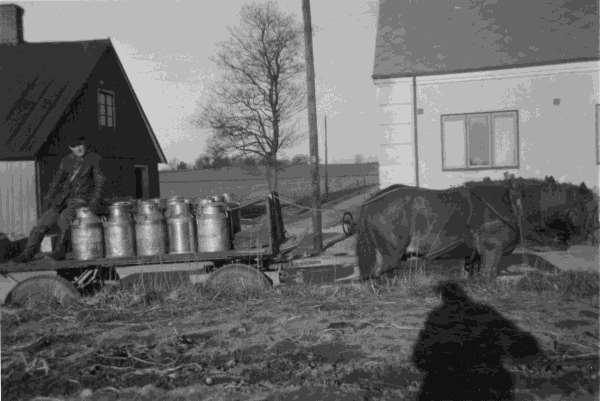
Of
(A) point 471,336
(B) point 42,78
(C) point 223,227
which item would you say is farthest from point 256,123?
(A) point 471,336

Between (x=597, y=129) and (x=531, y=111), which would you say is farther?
(x=531, y=111)

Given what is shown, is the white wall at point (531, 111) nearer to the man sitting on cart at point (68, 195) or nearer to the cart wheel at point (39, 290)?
the man sitting on cart at point (68, 195)

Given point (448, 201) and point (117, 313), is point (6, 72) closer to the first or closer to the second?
point (117, 313)

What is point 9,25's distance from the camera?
20.5 metres

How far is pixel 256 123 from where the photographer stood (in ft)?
97.0

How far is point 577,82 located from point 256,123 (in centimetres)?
1914

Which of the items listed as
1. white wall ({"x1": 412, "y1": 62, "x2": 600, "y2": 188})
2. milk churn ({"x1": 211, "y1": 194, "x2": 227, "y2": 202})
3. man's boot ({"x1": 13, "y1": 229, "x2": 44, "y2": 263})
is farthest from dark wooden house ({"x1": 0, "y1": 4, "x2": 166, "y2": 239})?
white wall ({"x1": 412, "y1": 62, "x2": 600, "y2": 188})

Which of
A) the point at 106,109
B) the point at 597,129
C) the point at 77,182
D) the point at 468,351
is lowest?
the point at 468,351

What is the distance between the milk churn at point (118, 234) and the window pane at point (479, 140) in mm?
8558

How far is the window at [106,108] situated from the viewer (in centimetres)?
1991

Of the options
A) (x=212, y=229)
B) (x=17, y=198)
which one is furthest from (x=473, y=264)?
(x=17, y=198)

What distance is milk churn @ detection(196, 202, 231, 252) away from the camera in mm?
7141

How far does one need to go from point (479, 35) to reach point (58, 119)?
1195 centimetres

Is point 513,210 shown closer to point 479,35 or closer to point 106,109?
point 479,35
